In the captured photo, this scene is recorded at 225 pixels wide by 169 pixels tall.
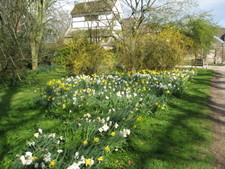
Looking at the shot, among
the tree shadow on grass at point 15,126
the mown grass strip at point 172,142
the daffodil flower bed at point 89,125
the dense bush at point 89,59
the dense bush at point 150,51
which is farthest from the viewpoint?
the dense bush at point 150,51

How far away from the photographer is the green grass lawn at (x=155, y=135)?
281cm

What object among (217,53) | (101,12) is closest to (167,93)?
(101,12)

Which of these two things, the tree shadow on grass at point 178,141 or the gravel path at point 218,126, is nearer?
the tree shadow on grass at point 178,141

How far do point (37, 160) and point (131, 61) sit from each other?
26.0 ft

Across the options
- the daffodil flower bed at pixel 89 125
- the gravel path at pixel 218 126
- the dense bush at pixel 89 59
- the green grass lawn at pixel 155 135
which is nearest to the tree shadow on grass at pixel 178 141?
the green grass lawn at pixel 155 135

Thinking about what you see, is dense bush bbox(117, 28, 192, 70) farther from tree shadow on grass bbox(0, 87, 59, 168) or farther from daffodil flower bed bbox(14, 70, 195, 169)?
tree shadow on grass bbox(0, 87, 59, 168)

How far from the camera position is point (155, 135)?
3607 millimetres

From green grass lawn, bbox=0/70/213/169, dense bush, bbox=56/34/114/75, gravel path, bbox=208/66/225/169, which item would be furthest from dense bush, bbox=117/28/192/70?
green grass lawn, bbox=0/70/213/169

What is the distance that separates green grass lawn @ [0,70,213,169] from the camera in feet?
9.21

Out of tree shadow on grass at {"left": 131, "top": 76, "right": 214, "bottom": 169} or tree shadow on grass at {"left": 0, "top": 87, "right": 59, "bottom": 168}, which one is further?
tree shadow on grass at {"left": 0, "top": 87, "right": 59, "bottom": 168}

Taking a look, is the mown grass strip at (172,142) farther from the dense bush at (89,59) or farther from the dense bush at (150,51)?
the dense bush at (150,51)

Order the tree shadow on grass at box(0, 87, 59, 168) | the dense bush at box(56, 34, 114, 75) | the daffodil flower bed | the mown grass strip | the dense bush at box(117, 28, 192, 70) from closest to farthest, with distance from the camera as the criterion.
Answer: the daffodil flower bed
the mown grass strip
the tree shadow on grass at box(0, 87, 59, 168)
the dense bush at box(56, 34, 114, 75)
the dense bush at box(117, 28, 192, 70)

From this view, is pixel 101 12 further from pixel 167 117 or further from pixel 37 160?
pixel 37 160

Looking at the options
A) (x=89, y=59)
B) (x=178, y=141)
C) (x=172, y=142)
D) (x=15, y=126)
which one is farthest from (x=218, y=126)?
(x=89, y=59)
